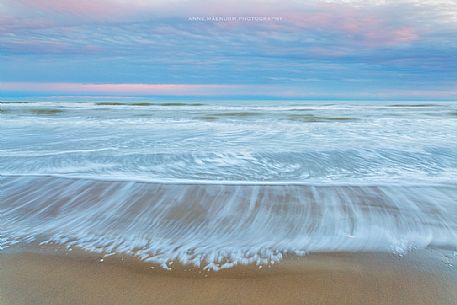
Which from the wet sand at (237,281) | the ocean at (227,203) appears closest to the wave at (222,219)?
the ocean at (227,203)

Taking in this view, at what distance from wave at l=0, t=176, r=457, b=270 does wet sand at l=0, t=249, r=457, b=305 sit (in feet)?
0.51

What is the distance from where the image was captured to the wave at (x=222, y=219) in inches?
108

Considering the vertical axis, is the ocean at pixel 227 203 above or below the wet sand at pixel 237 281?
below

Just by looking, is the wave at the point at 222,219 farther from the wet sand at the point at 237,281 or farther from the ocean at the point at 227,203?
the wet sand at the point at 237,281

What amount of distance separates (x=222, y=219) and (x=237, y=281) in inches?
45.3

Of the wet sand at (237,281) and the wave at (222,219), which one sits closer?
the wet sand at (237,281)

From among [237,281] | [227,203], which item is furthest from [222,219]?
[237,281]

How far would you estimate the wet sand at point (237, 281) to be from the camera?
206cm

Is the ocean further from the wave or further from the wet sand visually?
the wet sand

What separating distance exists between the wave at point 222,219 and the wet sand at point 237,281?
154 mm

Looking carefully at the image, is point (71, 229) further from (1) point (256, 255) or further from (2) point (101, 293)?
(1) point (256, 255)

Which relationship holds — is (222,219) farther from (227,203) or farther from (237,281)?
(237,281)

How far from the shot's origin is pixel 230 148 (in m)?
7.67

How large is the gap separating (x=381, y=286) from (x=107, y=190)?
3150 millimetres
